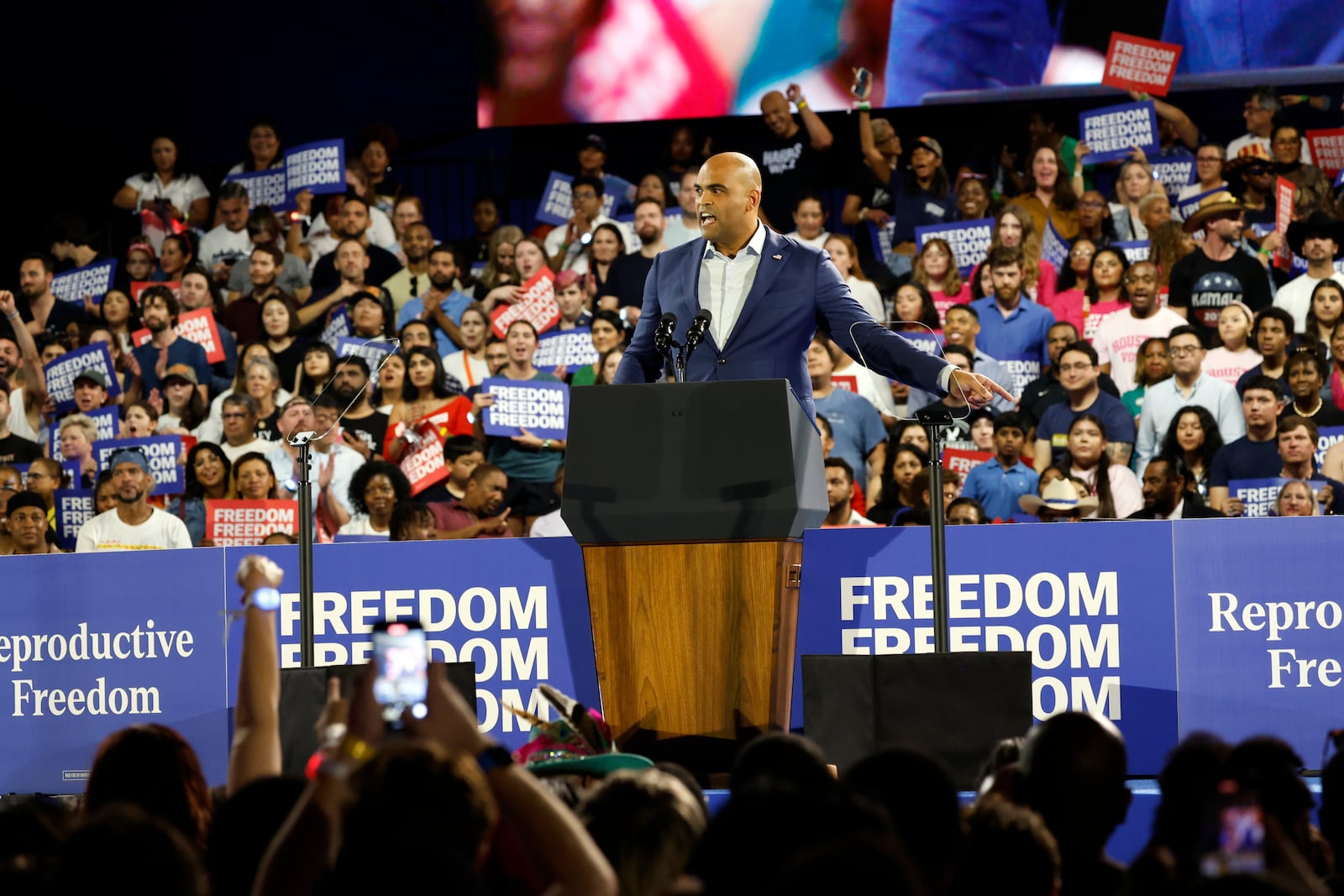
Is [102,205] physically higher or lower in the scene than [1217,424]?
higher

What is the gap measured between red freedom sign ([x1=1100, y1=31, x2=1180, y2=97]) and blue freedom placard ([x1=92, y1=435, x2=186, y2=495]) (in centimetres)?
617

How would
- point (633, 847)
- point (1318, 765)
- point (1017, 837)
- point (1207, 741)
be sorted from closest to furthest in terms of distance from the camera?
point (1017, 837)
point (633, 847)
point (1207, 741)
point (1318, 765)

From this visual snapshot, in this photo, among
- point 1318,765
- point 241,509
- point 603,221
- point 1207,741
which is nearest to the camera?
point 1207,741

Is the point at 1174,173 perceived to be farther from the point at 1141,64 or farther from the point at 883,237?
the point at 883,237

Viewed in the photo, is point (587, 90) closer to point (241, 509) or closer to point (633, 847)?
point (241, 509)

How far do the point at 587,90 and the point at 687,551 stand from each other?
26.4ft

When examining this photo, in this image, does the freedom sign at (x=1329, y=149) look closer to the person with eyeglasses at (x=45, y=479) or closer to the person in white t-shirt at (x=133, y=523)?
the person in white t-shirt at (x=133, y=523)

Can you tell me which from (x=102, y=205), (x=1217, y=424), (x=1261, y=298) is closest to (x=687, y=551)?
(x=1217, y=424)

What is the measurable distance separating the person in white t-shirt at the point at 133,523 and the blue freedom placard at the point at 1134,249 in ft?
16.3

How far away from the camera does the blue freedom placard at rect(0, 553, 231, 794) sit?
5707 mm

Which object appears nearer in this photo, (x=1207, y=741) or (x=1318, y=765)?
(x=1207, y=741)

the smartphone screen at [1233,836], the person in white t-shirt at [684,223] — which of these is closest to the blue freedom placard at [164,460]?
the person in white t-shirt at [684,223]

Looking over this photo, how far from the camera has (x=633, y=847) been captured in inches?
94.8

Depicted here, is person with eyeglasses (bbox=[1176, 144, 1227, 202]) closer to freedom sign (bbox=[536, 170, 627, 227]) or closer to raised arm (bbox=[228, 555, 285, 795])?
freedom sign (bbox=[536, 170, 627, 227])
